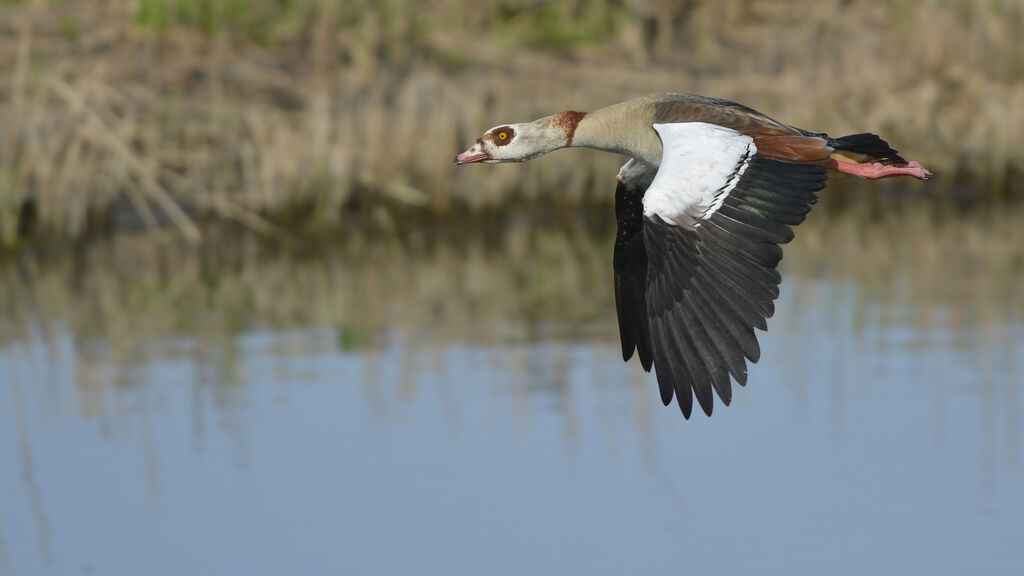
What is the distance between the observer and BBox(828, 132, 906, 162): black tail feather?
642 cm

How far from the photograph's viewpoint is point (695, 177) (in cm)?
625

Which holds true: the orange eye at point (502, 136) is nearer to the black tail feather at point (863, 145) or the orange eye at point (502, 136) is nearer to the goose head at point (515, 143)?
the goose head at point (515, 143)

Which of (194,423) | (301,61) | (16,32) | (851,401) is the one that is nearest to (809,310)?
(851,401)

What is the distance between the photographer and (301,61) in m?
16.4

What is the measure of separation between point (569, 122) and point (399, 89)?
8.72 metres

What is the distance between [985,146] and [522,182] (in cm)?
403

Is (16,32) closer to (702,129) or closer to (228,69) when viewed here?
(228,69)

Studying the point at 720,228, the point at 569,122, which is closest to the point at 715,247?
the point at 720,228

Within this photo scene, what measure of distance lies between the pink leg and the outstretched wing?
1.04 ft

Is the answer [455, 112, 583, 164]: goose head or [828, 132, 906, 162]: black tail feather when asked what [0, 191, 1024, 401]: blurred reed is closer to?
[455, 112, 583, 164]: goose head

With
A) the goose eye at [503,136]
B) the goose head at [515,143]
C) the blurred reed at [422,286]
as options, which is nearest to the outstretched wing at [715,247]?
the goose head at [515,143]

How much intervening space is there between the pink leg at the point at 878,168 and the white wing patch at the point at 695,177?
1.45 ft

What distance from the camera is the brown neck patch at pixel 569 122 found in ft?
24.1

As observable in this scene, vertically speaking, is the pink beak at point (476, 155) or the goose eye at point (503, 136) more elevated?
the goose eye at point (503, 136)
